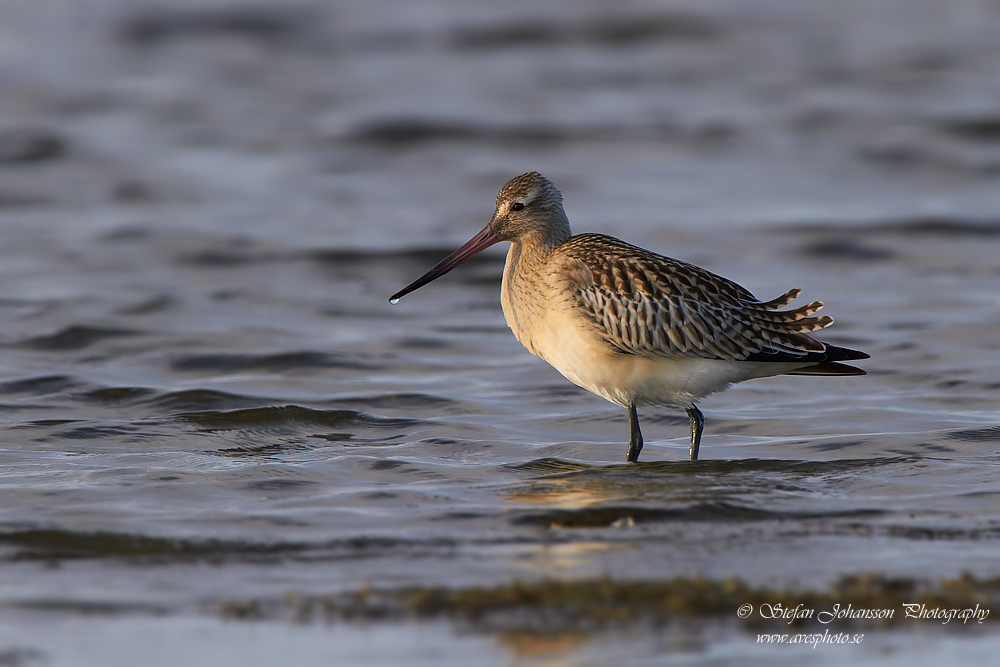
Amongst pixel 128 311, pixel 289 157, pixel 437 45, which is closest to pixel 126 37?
pixel 437 45

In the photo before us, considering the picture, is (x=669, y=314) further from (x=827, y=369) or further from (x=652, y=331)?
(x=827, y=369)

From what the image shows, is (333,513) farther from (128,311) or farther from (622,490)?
(128,311)

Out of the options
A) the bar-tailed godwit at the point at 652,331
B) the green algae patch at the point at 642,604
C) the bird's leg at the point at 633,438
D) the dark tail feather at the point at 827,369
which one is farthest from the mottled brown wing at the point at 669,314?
the green algae patch at the point at 642,604

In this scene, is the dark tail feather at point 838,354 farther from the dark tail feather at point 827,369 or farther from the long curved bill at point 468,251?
the long curved bill at point 468,251

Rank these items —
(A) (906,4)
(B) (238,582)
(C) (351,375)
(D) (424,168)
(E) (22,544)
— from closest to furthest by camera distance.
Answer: (B) (238,582) < (E) (22,544) < (C) (351,375) < (D) (424,168) < (A) (906,4)

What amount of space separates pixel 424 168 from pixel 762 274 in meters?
5.72

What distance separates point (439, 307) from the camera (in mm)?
12211

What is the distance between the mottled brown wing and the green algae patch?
2564 mm

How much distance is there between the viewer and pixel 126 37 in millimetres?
22281

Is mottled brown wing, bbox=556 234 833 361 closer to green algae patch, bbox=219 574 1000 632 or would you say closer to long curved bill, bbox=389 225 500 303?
long curved bill, bbox=389 225 500 303

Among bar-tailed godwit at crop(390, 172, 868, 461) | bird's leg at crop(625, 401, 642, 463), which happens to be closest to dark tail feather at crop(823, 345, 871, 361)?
bar-tailed godwit at crop(390, 172, 868, 461)

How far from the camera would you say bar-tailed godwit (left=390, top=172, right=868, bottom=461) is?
7578mm

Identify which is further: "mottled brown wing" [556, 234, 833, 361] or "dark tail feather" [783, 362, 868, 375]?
"dark tail feather" [783, 362, 868, 375]

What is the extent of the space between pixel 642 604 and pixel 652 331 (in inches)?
111
